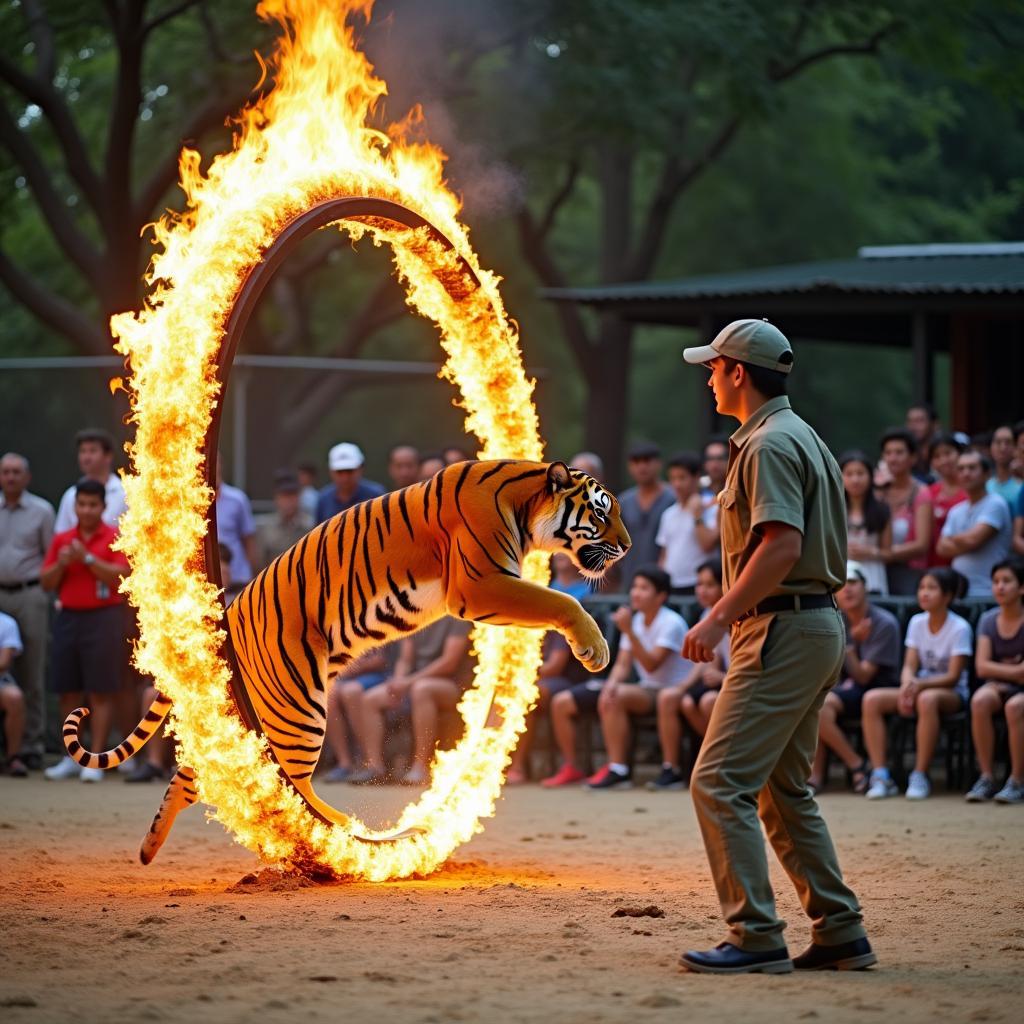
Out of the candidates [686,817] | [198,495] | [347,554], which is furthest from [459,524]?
[686,817]

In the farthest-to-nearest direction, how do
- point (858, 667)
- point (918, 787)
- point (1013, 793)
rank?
point (858, 667) → point (918, 787) → point (1013, 793)

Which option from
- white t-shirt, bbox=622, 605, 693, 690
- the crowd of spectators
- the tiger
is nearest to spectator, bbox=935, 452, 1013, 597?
the crowd of spectators

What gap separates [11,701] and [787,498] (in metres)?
8.96

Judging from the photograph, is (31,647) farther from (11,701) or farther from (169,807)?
(169,807)

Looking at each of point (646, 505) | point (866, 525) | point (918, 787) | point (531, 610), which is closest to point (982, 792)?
point (918, 787)

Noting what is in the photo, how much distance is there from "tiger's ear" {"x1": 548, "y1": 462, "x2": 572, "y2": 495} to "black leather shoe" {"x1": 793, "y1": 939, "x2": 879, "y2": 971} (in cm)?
278

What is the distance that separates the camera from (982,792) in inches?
468

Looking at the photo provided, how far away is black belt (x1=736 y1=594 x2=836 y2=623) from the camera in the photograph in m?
6.23

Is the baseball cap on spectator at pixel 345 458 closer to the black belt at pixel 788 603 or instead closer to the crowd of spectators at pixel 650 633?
the crowd of spectators at pixel 650 633

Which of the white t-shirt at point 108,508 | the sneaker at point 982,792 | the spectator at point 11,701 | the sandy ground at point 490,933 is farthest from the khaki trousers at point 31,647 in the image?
the sneaker at point 982,792

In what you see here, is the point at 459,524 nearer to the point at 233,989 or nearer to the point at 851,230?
the point at 233,989

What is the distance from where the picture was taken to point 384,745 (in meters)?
13.6

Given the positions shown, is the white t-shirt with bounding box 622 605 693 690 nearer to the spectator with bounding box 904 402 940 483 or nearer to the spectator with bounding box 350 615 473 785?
the spectator with bounding box 350 615 473 785

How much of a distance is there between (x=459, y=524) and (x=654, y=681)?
5.06 metres
